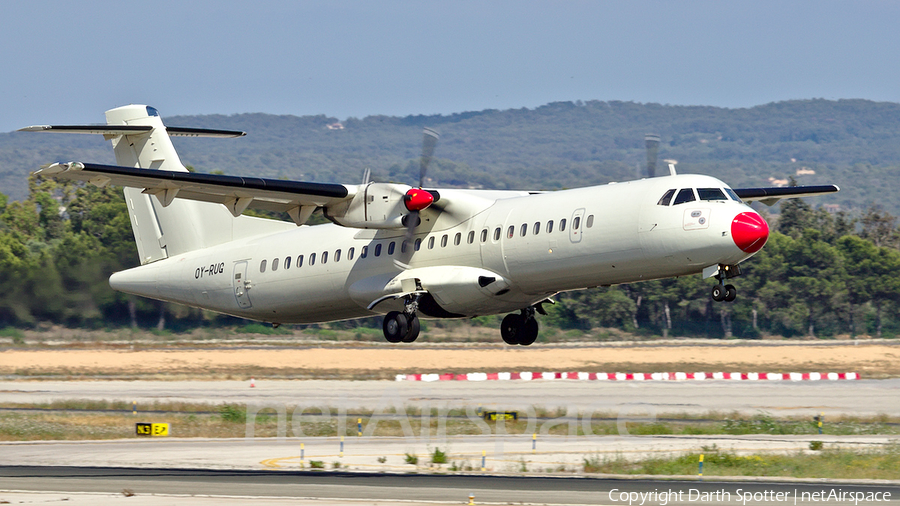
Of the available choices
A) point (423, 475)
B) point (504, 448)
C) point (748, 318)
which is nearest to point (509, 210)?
point (423, 475)

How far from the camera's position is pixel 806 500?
56.2ft

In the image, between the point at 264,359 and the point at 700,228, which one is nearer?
the point at 700,228

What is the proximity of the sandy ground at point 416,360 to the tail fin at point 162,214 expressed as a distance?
12.6 meters

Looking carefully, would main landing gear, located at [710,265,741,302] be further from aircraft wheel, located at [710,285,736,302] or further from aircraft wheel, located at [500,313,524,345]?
aircraft wheel, located at [500,313,524,345]

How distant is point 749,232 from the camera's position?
16.9m

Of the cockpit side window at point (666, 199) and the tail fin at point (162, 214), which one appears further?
the tail fin at point (162, 214)

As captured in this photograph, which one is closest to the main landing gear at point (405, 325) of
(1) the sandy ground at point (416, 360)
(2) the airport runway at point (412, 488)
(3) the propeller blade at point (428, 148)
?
(3) the propeller blade at point (428, 148)

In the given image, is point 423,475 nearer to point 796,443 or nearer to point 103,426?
point 796,443

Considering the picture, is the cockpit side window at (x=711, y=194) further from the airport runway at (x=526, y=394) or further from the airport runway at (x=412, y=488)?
the airport runway at (x=526, y=394)

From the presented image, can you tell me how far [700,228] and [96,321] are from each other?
25.7 meters

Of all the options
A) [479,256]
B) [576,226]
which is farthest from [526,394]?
[576,226]

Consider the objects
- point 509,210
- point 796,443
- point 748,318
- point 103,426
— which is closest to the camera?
point 509,210

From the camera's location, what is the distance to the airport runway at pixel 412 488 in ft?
56.7

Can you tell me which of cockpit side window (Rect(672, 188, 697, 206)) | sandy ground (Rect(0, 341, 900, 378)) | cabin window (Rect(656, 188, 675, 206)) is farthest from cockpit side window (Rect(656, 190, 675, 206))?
sandy ground (Rect(0, 341, 900, 378))
